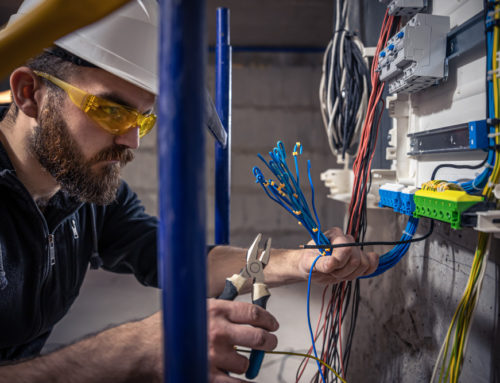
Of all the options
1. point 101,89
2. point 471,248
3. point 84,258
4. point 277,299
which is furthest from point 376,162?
point 277,299

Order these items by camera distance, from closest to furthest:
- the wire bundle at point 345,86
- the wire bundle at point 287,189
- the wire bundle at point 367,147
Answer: the wire bundle at point 287,189, the wire bundle at point 367,147, the wire bundle at point 345,86

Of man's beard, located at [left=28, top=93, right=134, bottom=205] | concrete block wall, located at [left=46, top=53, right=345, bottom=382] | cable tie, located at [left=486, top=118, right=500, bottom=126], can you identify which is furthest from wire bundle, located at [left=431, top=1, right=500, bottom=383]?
concrete block wall, located at [left=46, top=53, right=345, bottom=382]

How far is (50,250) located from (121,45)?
597mm

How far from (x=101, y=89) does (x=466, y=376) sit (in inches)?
41.0

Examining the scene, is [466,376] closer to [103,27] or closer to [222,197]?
[222,197]

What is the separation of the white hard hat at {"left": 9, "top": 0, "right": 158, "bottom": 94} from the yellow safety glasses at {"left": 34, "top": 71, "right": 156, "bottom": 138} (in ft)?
0.23

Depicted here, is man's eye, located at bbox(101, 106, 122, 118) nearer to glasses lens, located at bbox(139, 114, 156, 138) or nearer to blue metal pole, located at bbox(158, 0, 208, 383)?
glasses lens, located at bbox(139, 114, 156, 138)

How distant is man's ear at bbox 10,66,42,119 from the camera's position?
2.92 feet

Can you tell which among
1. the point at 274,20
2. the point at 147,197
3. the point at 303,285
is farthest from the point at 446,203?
the point at 147,197

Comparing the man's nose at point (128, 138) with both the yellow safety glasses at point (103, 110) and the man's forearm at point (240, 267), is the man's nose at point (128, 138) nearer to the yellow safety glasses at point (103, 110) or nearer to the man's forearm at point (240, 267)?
the yellow safety glasses at point (103, 110)

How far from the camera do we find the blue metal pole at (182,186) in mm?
209

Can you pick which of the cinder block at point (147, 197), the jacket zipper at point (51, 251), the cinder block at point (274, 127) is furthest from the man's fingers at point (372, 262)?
the cinder block at point (147, 197)

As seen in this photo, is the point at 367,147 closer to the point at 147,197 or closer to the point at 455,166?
the point at 455,166

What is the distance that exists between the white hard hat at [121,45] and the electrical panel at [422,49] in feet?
1.87
